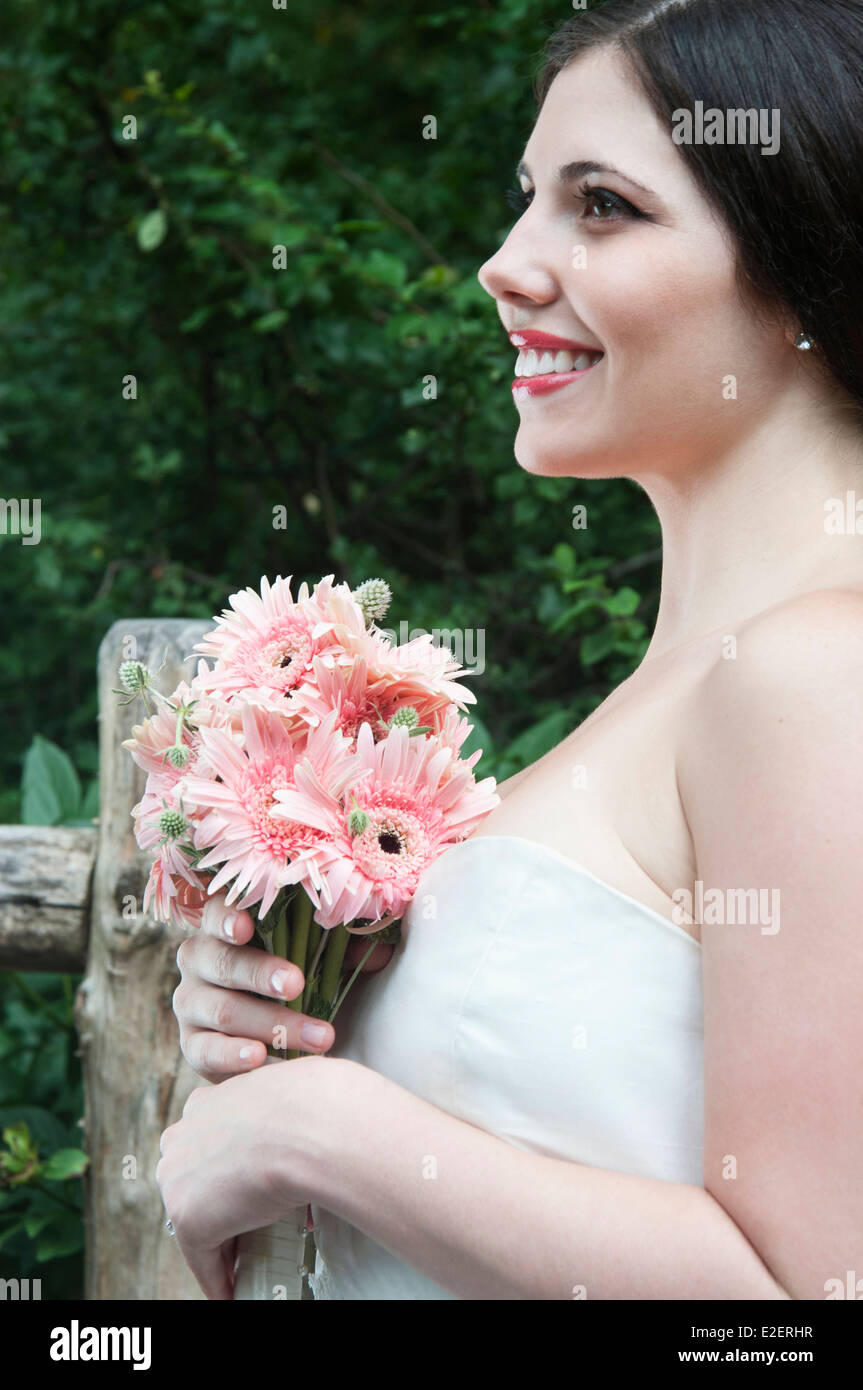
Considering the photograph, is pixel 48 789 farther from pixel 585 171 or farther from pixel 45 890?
pixel 585 171

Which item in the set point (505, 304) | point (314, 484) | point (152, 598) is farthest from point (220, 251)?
point (505, 304)

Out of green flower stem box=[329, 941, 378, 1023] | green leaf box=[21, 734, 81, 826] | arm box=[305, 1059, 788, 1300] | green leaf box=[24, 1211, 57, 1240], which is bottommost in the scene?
green leaf box=[24, 1211, 57, 1240]

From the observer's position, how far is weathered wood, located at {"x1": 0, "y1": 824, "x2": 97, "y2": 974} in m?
2.15

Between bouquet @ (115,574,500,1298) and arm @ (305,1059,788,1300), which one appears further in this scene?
bouquet @ (115,574,500,1298)

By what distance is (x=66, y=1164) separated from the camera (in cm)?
215

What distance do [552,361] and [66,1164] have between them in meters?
1.57

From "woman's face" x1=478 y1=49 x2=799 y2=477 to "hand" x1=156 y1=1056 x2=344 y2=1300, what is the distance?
0.64 metres

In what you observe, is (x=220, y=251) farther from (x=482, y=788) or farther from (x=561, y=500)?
(x=482, y=788)

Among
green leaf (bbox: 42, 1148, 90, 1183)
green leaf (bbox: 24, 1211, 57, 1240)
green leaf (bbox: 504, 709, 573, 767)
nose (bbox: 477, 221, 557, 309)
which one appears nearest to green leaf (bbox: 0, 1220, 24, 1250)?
green leaf (bbox: 24, 1211, 57, 1240)

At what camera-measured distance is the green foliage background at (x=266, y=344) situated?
3033 millimetres

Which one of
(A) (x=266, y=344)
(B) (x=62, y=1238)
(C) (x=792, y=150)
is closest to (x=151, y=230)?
(A) (x=266, y=344)

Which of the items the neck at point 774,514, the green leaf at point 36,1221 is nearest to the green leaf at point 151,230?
the green leaf at point 36,1221

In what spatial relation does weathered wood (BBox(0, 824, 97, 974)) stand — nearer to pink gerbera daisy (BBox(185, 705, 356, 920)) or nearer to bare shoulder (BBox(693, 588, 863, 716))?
pink gerbera daisy (BBox(185, 705, 356, 920))

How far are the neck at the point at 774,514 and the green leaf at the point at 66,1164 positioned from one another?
4.73ft
